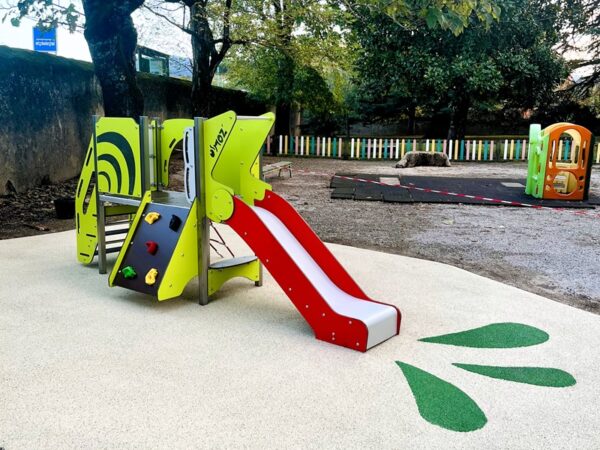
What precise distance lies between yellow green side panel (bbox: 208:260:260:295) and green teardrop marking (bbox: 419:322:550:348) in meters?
1.55

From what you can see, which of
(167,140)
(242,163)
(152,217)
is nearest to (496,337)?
(242,163)

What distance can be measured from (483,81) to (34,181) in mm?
13018

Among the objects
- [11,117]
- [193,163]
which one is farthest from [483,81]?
Answer: [193,163]

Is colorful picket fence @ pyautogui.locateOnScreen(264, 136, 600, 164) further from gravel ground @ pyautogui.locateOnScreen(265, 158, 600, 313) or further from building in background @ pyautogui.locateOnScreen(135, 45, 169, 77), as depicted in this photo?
gravel ground @ pyautogui.locateOnScreen(265, 158, 600, 313)

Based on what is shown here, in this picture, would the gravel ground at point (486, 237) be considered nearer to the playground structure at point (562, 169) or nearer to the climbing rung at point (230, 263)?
the playground structure at point (562, 169)

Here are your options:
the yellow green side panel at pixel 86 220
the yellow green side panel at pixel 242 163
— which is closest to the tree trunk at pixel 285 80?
the yellow green side panel at pixel 86 220

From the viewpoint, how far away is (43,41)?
9.37m

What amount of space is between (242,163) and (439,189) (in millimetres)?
7122

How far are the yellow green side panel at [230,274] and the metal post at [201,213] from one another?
0.24 feet

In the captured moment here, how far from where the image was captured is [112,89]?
26.1ft

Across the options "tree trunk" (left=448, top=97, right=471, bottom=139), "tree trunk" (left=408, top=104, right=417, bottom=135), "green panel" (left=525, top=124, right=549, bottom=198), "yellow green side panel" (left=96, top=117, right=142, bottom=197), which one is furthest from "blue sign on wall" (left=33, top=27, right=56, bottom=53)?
"tree trunk" (left=408, top=104, right=417, bottom=135)

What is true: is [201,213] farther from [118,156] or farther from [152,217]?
[118,156]

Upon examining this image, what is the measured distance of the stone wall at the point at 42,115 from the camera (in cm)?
797

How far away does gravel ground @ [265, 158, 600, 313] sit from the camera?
4.80m
